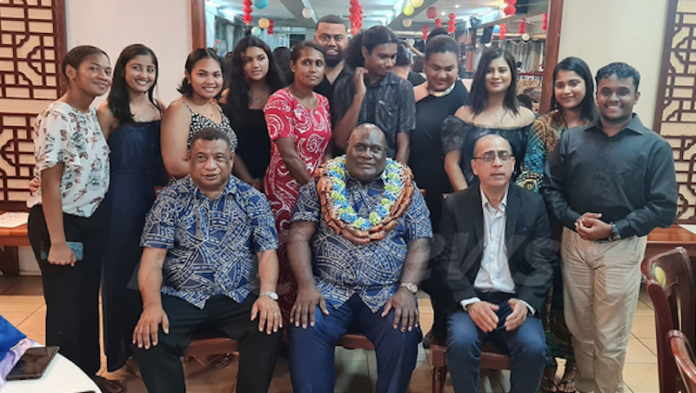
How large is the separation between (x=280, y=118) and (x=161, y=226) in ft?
2.56

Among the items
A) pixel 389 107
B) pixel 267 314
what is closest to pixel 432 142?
pixel 389 107

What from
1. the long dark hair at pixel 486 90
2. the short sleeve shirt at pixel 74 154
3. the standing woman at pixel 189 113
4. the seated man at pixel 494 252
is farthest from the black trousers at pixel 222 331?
the long dark hair at pixel 486 90

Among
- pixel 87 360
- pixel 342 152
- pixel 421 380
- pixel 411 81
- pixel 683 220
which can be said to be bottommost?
pixel 421 380

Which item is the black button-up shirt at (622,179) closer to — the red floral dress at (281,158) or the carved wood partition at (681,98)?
the red floral dress at (281,158)

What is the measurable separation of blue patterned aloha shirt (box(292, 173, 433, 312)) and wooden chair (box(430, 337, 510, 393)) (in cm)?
29

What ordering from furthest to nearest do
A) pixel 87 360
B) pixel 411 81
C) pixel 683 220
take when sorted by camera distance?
pixel 683 220 → pixel 411 81 → pixel 87 360

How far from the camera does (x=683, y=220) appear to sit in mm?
3898

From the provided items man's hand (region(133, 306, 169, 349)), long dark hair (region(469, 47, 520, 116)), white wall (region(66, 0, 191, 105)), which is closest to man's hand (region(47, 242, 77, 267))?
man's hand (region(133, 306, 169, 349))

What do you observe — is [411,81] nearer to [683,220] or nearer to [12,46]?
[683,220]

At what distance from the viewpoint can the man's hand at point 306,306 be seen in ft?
7.27

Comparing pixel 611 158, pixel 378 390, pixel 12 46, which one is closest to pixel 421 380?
pixel 378 390

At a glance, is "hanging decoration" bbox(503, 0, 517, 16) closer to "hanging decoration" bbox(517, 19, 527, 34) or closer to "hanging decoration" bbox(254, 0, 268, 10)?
"hanging decoration" bbox(517, 19, 527, 34)

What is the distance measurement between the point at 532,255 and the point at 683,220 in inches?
89.1

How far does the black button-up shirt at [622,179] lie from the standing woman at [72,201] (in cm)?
207
